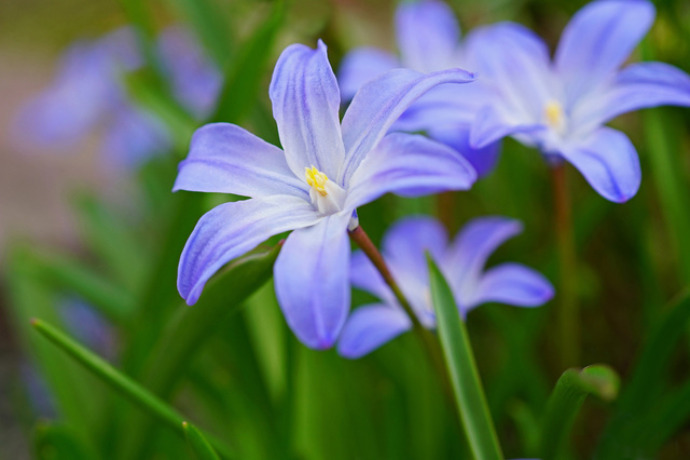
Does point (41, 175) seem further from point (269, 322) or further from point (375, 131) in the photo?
point (375, 131)

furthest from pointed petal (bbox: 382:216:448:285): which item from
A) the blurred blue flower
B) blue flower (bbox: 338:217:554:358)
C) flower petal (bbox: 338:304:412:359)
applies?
the blurred blue flower

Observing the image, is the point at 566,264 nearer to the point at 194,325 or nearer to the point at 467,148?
the point at 467,148

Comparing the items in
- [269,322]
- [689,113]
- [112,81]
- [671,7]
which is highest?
[112,81]

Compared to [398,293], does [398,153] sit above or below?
above

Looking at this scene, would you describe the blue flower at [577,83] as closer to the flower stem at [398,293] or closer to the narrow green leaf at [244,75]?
the flower stem at [398,293]

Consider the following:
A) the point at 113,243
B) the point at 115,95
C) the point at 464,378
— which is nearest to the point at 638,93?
the point at 464,378

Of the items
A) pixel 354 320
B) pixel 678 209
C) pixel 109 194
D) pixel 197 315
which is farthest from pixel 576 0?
pixel 109 194
